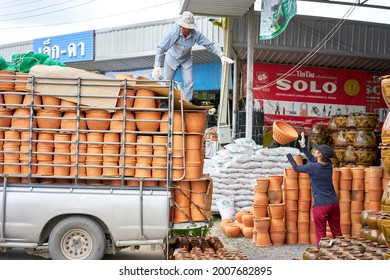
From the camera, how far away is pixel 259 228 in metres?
8.93

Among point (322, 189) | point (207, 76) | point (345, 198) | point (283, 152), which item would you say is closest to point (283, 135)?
point (322, 189)

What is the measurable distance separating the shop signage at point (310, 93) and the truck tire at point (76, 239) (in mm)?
11347

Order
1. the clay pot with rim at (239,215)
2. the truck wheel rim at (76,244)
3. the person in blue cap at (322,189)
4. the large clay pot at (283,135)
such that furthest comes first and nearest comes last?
the clay pot with rim at (239,215) < the large clay pot at (283,135) < the person in blue cap at (322,189) < the truck wheel rim at (76,244)

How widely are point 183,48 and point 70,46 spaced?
14441 millimetres

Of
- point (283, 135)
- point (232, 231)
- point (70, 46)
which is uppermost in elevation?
point (70, 46)

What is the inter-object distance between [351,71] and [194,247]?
43.6ft

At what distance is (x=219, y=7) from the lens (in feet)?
46.4

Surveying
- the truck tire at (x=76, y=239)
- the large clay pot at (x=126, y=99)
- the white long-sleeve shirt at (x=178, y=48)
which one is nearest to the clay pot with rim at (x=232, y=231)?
the white long-sleeve shirt at (x=178, y=48)

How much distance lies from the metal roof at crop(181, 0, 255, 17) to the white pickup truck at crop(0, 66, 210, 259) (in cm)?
745

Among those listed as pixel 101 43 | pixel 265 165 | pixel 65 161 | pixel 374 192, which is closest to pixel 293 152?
pixel 265 165

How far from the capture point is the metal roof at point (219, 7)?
13622 millimetres

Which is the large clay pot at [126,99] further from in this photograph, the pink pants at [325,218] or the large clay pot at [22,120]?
the pink pants at [325,218]

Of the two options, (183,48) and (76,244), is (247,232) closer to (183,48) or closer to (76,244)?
(183,48)
